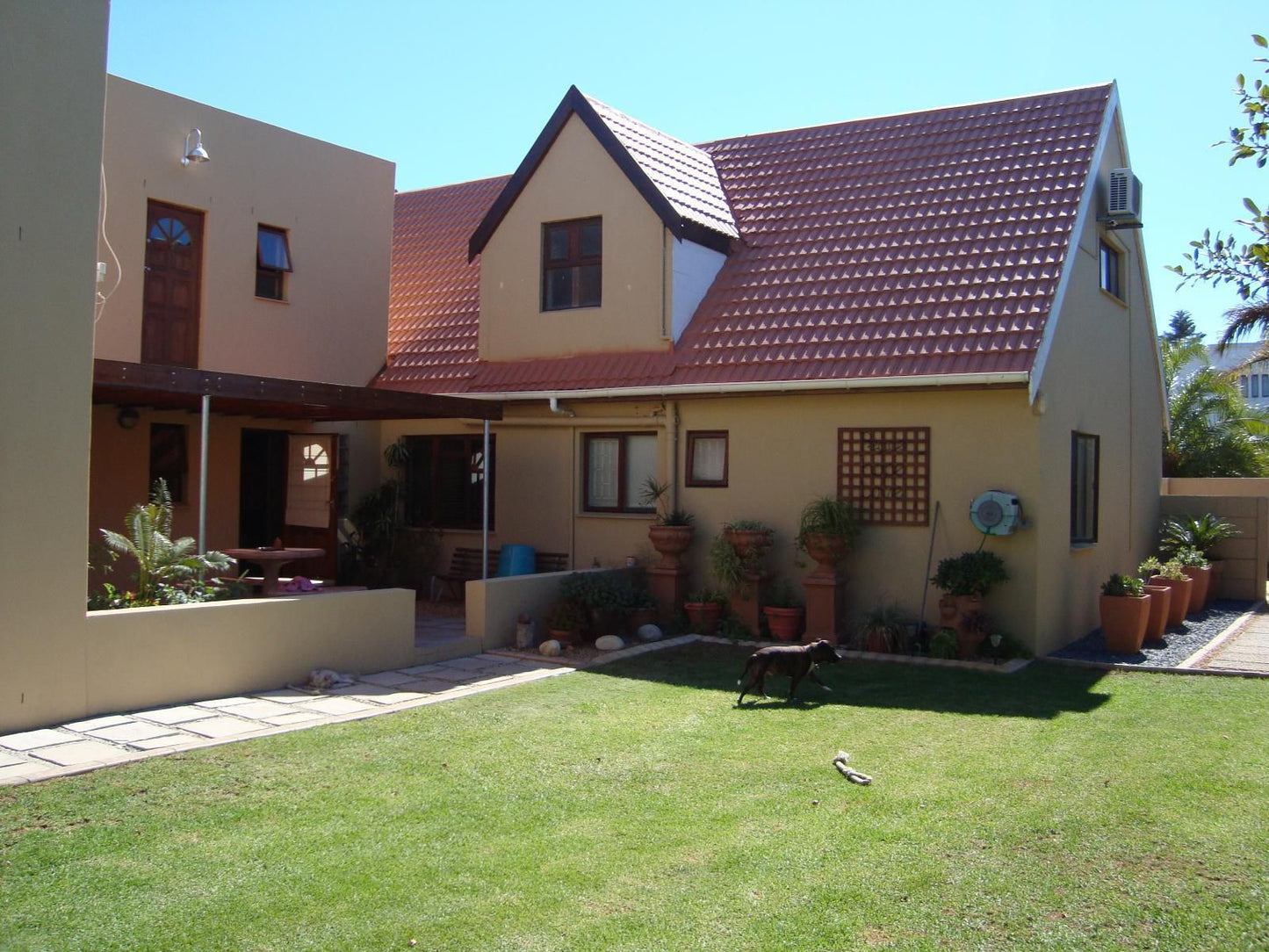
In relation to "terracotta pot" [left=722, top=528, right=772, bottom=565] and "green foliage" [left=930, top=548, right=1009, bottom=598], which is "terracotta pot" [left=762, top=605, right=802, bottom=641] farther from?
"green foliage" [left=930, top=548, right=1009, bottom=598]

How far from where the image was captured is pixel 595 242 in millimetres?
15164

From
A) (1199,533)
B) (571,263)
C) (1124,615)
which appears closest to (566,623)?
(571,263)

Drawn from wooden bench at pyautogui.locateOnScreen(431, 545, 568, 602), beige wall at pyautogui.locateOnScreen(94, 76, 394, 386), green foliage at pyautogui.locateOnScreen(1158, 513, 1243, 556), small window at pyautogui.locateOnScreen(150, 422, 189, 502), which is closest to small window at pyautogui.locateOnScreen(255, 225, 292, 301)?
beige wall at pyautogui.locateOnScreen(94, 76, 394, 386)

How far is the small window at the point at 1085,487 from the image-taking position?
13414 mm

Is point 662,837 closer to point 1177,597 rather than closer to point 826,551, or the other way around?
point 826,551

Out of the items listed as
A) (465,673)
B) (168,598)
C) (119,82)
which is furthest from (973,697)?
(119,82)

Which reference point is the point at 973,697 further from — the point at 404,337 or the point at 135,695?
the point at 404,337

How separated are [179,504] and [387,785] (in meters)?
9.01

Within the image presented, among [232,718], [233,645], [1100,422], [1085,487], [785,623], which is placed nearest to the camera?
[232,718]

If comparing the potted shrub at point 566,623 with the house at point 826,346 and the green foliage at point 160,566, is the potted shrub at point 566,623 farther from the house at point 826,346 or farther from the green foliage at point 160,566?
the green foliage at point 160,566

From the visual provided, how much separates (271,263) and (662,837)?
475 inches

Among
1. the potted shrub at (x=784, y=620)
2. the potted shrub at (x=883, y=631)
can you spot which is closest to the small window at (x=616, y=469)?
the potted shrub at (x=784, y=620)

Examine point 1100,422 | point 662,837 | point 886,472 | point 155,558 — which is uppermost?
point 1100,422

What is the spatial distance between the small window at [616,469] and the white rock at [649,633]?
1980 millimetres
